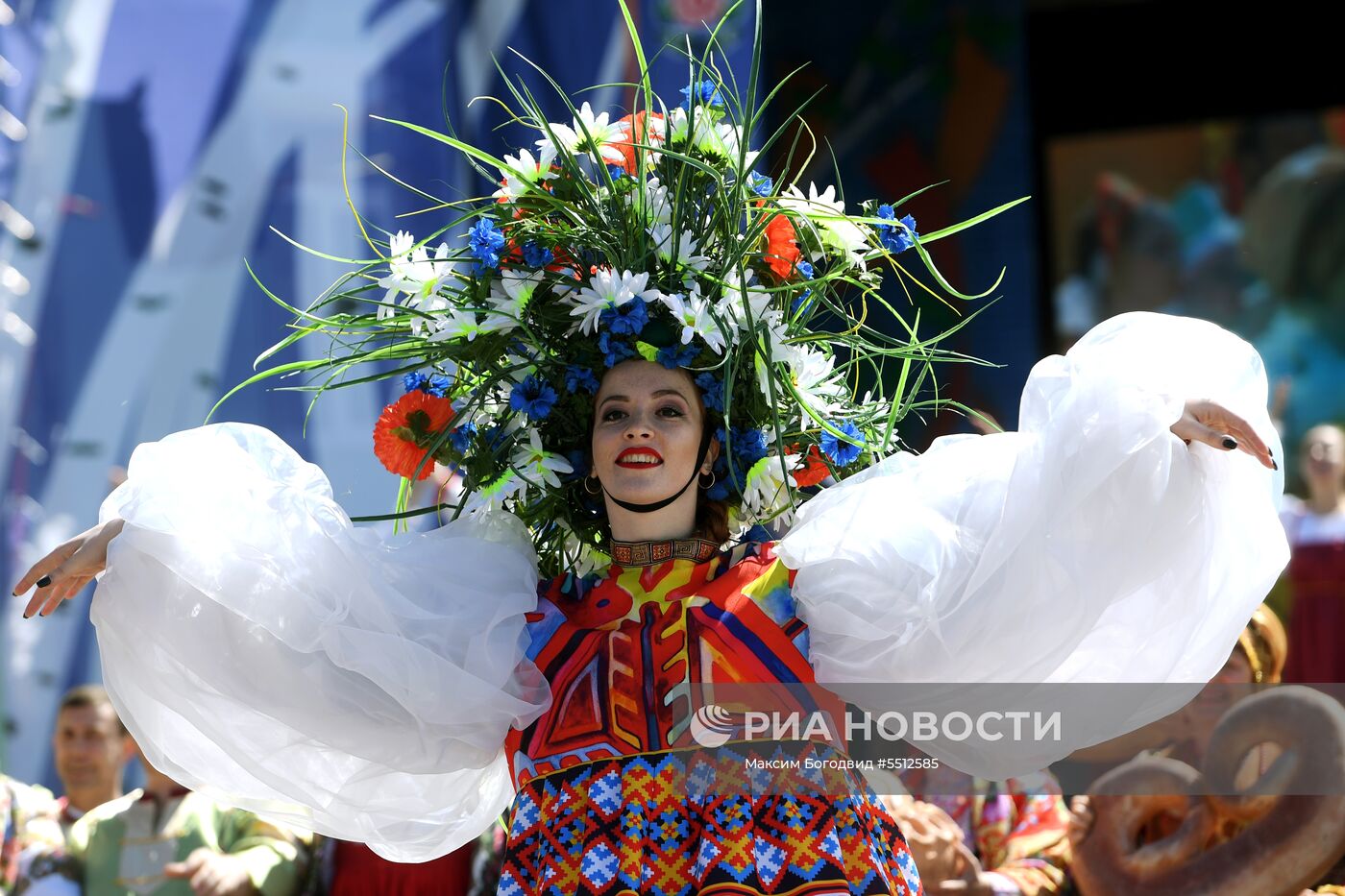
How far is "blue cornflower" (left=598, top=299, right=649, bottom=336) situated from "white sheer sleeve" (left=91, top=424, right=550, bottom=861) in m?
0.44

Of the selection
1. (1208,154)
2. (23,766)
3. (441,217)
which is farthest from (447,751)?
(1208,154)

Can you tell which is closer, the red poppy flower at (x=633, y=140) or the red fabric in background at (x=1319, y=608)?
the red poppy flower at (x=633, y=140)

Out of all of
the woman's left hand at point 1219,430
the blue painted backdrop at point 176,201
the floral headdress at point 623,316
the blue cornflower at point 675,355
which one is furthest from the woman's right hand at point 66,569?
the blue painted backdrop at point 176,201

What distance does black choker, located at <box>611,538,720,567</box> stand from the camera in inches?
112

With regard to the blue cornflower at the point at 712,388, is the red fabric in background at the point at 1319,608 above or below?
below

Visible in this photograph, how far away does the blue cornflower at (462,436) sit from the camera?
296cm

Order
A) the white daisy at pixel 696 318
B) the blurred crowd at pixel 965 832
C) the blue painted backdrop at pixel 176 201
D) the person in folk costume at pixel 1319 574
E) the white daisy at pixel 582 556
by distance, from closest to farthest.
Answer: the white daisy at pixel 696 318, the white daisy at pixel 582 556, the blurred crowd at pixel 965 832, the blue painted backdrop at pixel 176 201, the person in folk costume at pixel 1319 574

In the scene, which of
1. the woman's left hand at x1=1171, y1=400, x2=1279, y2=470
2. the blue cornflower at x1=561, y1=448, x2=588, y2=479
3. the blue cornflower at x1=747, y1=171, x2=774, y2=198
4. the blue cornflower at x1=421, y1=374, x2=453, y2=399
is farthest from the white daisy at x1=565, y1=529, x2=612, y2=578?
the woman's left hand at x1=1171, y1=400, x2=1279, y2=470

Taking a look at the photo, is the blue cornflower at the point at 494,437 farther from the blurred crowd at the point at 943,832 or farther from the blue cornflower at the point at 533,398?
the blurred crowd at the point at 943,832

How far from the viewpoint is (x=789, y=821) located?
104 inches

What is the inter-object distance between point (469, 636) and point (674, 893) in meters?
0.54

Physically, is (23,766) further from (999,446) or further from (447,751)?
(999,446)

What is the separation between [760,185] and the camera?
2.94 metres

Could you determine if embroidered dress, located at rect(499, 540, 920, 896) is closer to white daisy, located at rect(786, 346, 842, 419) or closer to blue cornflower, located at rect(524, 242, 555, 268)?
white daisy, located at rect(786, 346, 842, 419)
